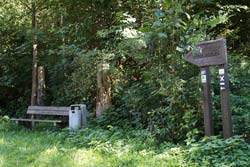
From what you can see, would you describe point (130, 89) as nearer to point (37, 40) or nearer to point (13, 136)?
point (13, 136)

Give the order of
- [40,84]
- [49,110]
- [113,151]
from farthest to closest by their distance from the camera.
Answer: [40,84] < [49,110] < [113,151]

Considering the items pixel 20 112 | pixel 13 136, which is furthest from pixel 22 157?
pixel 20 112

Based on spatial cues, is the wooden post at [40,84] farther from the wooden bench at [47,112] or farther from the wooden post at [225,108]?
the wooden post at [225,108]

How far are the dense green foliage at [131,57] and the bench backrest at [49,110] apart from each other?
0.52 m

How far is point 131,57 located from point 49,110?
279 centimetres

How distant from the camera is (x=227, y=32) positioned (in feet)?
30.8

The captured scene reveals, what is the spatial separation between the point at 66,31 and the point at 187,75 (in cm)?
358

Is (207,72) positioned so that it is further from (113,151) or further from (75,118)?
(75,118)

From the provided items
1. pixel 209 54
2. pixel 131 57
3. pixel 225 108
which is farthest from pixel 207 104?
pixel 131 57

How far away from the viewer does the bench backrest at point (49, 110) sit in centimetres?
836

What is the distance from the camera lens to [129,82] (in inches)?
300

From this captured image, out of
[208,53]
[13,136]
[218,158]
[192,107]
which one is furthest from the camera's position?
[13,136]

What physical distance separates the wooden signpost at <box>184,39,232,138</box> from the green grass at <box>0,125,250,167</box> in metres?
0.27

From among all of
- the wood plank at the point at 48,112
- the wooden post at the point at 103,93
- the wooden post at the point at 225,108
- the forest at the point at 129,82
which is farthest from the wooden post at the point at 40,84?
the wooden post at the point at 225,108
